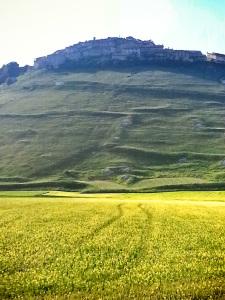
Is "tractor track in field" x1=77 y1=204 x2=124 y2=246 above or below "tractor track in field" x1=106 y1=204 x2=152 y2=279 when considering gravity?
below

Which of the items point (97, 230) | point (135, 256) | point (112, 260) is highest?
point (112, 260)

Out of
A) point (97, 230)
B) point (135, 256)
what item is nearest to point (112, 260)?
point (135, 256)

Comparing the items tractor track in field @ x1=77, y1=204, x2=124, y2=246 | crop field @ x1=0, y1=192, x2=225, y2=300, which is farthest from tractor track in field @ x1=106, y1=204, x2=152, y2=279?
tractor track in field @ x1=77, y1=204, x2=124, y2=246

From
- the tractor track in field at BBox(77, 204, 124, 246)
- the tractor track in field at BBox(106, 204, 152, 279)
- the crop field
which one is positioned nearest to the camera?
the crop field

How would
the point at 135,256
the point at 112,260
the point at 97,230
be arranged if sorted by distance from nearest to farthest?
the point at 112,260 → the point at 135,256 → the point at 97,230

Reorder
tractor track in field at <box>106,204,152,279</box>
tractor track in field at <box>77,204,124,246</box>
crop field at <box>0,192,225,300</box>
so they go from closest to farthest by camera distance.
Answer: crop field at <box>0,192,225,300</box>
tractor track in field at <box>106,204,152,279</box>
tractor track in field at <box>77,204,124,246</box>

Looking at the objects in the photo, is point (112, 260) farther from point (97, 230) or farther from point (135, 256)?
point (97, 230)

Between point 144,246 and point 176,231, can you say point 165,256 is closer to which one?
point 144,246

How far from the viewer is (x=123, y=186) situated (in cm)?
19838

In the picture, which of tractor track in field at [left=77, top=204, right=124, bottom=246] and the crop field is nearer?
the crop field

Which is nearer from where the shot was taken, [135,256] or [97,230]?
[135,256]

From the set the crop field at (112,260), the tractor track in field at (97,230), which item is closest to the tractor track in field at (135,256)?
the crop field at (112,260)

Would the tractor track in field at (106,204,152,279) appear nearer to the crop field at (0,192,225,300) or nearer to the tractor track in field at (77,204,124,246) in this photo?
the crop field at (0,192,225,300)

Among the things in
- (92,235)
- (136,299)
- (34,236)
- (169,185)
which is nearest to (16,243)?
(34,236)
